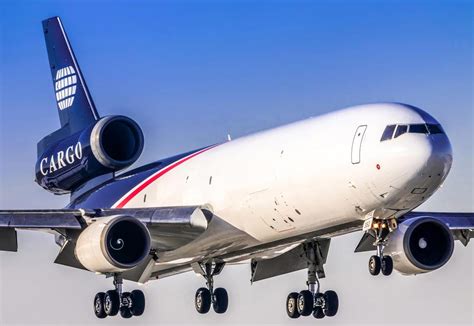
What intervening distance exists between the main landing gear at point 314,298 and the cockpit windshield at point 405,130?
883 cm

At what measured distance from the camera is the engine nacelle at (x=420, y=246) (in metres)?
40.3

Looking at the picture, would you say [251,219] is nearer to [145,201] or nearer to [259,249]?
[259,249]

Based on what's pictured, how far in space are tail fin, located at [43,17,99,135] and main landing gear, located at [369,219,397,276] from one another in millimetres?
15357

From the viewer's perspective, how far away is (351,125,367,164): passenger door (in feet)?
116

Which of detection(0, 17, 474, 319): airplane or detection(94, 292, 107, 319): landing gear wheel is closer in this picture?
detection(0, 17, 474, 319): airplane

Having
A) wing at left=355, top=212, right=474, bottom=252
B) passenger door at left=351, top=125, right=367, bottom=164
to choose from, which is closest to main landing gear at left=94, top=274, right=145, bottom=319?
wing at left=355, top=212, right=474, bottom=252

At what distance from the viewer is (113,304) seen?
4350cm

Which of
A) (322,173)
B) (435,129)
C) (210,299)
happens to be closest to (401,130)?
(435,129)

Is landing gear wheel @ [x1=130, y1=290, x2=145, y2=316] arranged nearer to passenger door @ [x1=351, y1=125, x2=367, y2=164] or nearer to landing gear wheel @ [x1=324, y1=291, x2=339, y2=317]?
landing gear wheel @ [x1=324, y1=291, x2=339, y2=317]

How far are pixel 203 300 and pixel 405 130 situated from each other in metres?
12.6

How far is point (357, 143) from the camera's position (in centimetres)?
3556

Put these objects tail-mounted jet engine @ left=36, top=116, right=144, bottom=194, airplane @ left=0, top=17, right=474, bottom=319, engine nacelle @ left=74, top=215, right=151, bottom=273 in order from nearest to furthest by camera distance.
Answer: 1. airplane @ left=0, top=17, right=474, bottom=319
2. engine nacelle @ left=74, top=215, right=151, bottom=273
3. tail-mounted jet engine @ left=36, top=116, right=144, bottom=194

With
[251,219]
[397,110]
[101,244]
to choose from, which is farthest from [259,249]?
[397,110]

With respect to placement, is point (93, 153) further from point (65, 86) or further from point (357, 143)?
point (357, 143)
